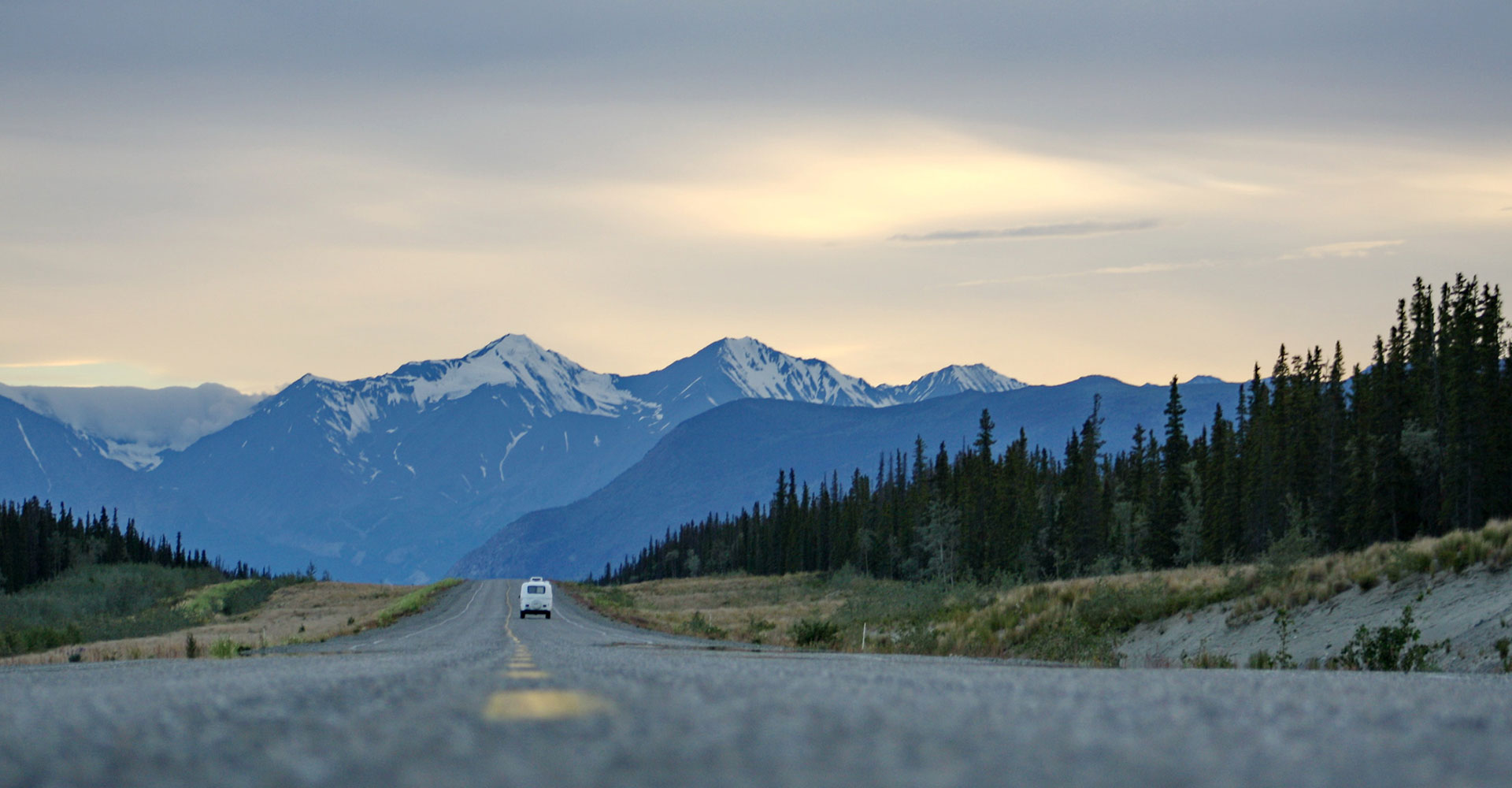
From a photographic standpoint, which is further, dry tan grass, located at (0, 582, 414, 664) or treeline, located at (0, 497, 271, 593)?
treeline, located at (0, 497, 271, 593)

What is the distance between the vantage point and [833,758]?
8.61ft

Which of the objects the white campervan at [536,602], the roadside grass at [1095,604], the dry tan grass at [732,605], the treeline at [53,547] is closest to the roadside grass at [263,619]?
the white campervan at [536,602]

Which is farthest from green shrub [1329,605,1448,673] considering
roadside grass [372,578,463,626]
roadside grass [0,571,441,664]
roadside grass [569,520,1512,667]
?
roadside grass [372,578,463,626]

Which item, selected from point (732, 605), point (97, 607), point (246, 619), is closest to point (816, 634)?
point (246, 619)

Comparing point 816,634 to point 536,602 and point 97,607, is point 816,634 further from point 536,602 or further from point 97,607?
point 97,607

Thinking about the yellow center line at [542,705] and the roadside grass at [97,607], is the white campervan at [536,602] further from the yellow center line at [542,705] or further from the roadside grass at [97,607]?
the yellow center line at [542,705]

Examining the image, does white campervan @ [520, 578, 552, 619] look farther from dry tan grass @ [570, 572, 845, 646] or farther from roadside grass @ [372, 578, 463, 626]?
roadside grass @ [372, 578, 463, 626]

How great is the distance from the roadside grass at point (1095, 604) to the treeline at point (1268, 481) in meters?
2.94

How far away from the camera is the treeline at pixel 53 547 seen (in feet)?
438

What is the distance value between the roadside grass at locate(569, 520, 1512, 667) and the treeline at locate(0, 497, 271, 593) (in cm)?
11918

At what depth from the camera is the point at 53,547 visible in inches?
5635

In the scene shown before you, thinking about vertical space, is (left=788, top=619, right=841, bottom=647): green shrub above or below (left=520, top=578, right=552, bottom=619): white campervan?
above

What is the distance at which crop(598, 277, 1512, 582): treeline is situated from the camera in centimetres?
7188

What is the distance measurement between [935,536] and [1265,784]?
5349 inches
